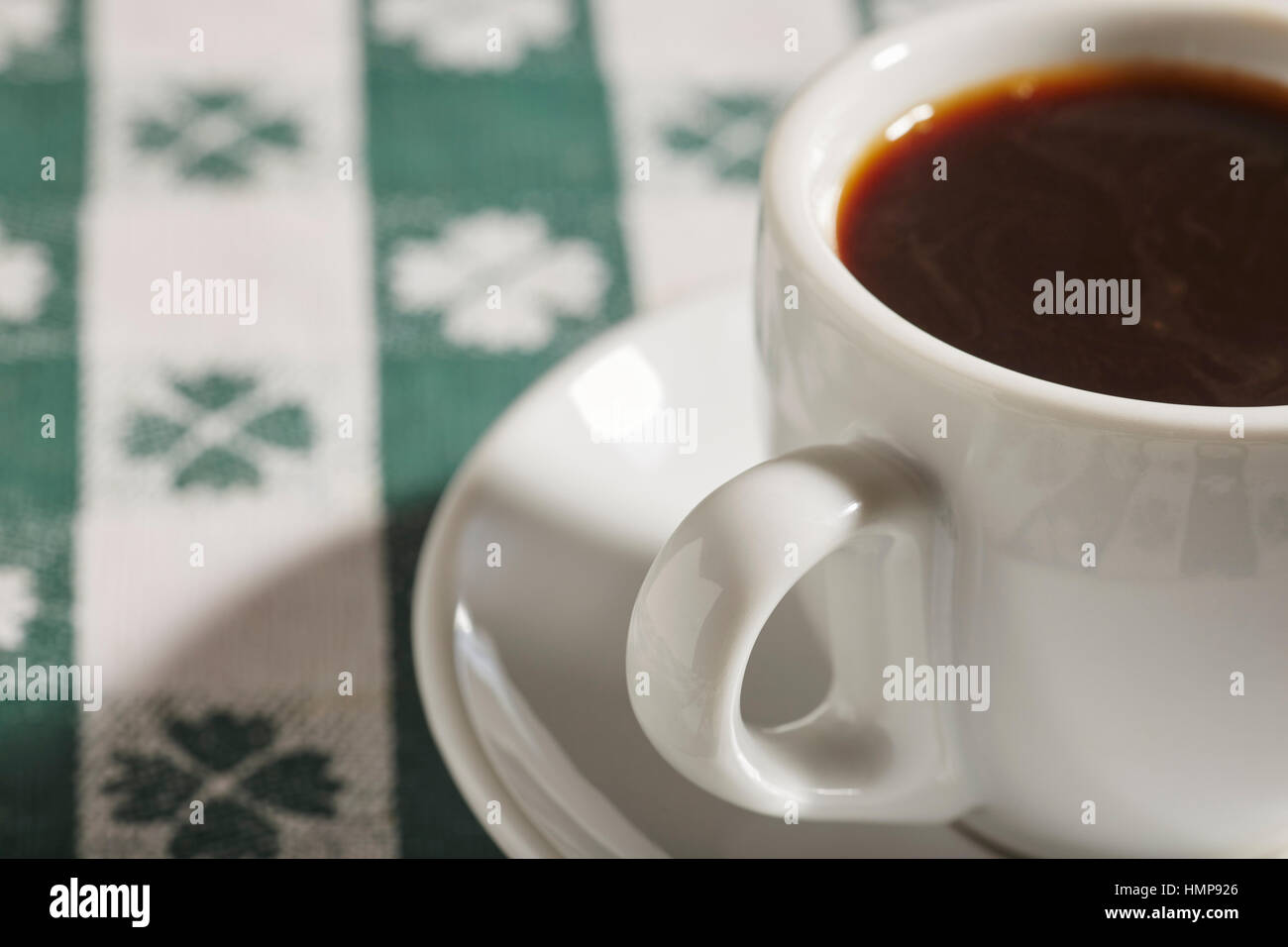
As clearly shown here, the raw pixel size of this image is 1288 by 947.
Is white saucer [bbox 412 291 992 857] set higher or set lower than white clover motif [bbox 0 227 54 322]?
lower

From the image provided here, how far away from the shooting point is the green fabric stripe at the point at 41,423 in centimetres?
53

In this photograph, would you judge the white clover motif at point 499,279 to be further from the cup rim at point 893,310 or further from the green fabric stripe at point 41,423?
the cup rim at point 893,310

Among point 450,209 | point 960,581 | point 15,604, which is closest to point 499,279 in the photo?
point 450,209

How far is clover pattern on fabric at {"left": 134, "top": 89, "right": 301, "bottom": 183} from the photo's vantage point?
81 cm

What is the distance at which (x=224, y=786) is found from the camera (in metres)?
0.53

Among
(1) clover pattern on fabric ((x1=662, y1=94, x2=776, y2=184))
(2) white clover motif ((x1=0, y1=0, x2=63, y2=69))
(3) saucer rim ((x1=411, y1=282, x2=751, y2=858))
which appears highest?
(2) white clover motif ((x1=0, y1=0, x2=63, y2=69))

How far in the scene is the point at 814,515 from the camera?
1.30ft

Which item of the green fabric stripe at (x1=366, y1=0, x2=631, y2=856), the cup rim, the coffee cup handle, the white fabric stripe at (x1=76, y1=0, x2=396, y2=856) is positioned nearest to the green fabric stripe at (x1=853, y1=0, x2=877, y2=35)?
the green fabric stripe at (x1=366, y1=0, x2=631, y2=856)

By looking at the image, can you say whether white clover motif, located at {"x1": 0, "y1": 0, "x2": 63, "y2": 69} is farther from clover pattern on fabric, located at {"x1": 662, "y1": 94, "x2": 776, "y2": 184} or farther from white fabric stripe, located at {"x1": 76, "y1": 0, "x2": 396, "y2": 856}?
clover pattern on fabric, located at {"x1": 662, "y1": 94, "x2": 776, "y2": 184}

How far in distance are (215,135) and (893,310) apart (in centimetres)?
52

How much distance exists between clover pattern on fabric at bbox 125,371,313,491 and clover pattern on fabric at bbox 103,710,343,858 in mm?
132

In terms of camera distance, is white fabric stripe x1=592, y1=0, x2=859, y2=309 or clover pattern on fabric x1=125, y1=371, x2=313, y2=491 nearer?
clover pattern on fabric x1=125, y1=371, x2=313, y2=491
